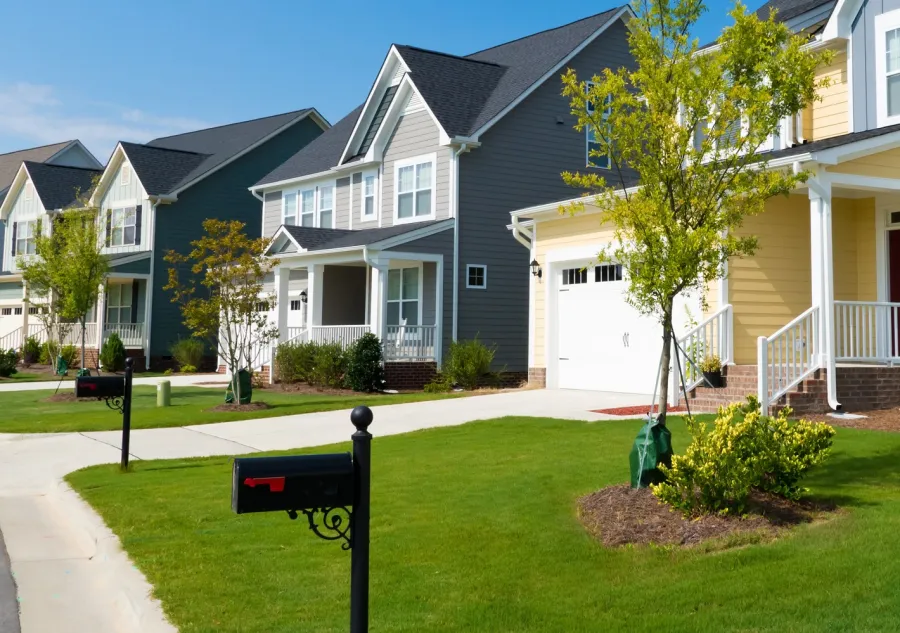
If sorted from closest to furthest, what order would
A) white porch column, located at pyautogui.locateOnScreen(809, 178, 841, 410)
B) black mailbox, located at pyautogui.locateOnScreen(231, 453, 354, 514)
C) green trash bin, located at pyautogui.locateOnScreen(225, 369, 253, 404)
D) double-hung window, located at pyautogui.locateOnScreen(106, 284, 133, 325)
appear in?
black mailbox, located at pyautogui.locateOnScreen(231, 453, 354, 514) < white porch column, located at pyautogui.locateOnScreen(809, 178, 841, 410) < green trash bin, located at pyautogui.locateOnScreen(225, 369, 253, 404) < double-hung window, located at pyautogui.locateOnScreen(106, 284, 133, 325)

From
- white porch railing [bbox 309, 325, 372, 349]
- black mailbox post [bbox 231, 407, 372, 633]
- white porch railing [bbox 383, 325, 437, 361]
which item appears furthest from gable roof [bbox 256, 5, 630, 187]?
black mailbox post [bbox 231, 407, 372, 633]

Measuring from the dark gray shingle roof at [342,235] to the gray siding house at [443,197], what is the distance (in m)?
0.07

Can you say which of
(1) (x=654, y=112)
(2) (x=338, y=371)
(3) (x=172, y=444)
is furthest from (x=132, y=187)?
(1) (x=654, y=112)

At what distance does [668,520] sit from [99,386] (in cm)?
619

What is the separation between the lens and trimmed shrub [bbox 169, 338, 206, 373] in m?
31.3

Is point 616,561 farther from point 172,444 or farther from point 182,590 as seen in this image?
point 172,444

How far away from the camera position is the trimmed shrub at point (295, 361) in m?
22.8

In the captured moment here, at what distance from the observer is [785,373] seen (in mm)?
13297

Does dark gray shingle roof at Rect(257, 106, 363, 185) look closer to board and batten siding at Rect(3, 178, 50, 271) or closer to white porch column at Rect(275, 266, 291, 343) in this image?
white porch column at Rect(275, 266, 291, 343)

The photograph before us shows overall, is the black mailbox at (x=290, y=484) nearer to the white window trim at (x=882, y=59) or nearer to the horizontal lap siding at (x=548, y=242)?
the white window trim at (x=882, y=59)

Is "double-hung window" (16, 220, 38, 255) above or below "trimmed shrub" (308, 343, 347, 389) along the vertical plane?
above

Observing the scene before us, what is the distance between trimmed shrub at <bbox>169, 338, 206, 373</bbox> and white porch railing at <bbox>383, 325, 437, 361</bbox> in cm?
1100

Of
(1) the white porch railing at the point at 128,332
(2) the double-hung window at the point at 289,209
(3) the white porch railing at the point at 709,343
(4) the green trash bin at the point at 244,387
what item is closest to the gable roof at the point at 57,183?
(1) the white porch railing at the point at 128,332

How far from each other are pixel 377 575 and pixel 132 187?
104ft
